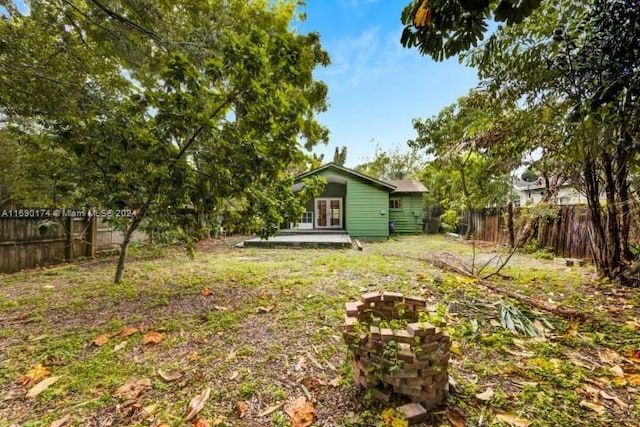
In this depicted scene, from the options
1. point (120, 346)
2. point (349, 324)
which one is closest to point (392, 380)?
point (349, 324)

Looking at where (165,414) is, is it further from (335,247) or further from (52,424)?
(335,247)

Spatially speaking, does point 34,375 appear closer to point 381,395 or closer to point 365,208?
point 381,395

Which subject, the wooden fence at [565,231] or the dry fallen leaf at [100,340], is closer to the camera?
the dry fallen leaf at [100,340]

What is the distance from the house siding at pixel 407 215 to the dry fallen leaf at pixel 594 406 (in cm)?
1400

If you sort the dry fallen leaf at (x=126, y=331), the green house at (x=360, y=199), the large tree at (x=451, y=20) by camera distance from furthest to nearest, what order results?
the green house at (x=360, y=199) < the dry fallen leaf at (x=126, y=331) < the large tree at (x=451, y=20)

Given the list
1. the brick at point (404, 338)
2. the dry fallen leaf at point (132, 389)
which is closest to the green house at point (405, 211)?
the brick at point (404, 338)

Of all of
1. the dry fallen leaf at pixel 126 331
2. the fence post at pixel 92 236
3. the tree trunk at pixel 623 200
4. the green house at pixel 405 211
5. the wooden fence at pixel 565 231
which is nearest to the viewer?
the dry fallen leaf at pixel 126 331

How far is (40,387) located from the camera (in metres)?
2.00

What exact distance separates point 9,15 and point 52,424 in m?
6.67

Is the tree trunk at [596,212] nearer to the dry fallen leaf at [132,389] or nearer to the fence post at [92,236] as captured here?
the dry fallen leaf at [132,389]

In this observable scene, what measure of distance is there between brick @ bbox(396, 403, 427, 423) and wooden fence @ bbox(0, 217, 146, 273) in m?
6.06

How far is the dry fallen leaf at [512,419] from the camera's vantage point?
1577mm

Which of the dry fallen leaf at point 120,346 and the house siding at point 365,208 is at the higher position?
the house siding at point 365,208

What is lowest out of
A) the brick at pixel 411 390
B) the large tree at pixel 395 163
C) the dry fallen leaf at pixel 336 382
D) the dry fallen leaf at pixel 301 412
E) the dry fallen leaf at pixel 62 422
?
the dry fallen leaf at pixel 62 422
